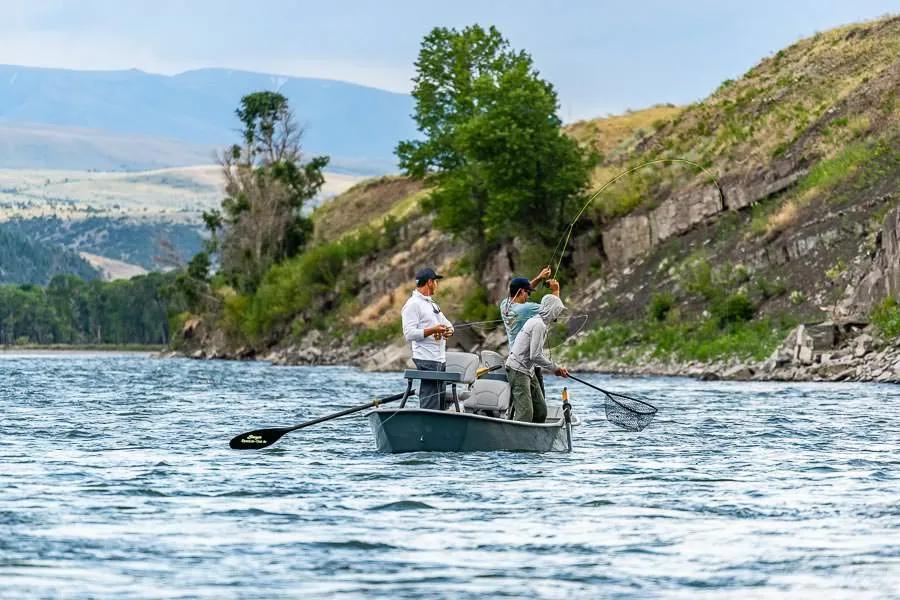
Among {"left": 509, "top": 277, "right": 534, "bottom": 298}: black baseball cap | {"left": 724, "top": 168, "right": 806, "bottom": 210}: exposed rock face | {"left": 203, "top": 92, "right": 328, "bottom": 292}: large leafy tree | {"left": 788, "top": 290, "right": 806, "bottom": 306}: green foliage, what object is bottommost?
{"left": 788, "top": 290, "right": 806, "bottom": 306}: green foliage

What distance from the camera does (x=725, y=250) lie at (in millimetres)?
58750

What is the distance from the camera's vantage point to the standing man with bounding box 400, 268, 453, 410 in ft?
68.2

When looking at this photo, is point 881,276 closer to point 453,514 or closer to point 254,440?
point 254,440

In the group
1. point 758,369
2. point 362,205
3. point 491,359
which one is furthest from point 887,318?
Result: point 362,205

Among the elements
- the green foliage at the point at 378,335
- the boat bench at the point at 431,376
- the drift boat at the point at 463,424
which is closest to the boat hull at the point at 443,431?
the drift boat at the point at 463,424

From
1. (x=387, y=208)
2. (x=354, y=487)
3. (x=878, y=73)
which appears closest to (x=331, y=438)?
(x=354, y=487)

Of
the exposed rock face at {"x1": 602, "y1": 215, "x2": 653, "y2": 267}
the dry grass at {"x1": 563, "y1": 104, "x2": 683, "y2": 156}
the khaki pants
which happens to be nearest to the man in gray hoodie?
the khaki pants

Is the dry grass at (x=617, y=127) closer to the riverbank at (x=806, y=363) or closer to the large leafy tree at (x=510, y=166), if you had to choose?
the large leafy tree at (x=510, y=166)

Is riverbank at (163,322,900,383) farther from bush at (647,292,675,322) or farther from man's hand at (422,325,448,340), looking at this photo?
man's hand at (422,325,448,340)

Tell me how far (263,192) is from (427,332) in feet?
257

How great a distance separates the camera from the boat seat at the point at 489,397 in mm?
21812

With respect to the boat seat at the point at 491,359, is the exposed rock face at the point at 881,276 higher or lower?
higher

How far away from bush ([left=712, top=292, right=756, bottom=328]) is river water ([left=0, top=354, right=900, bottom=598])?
24609 mm

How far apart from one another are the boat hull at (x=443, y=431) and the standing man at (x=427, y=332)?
2.21ft
